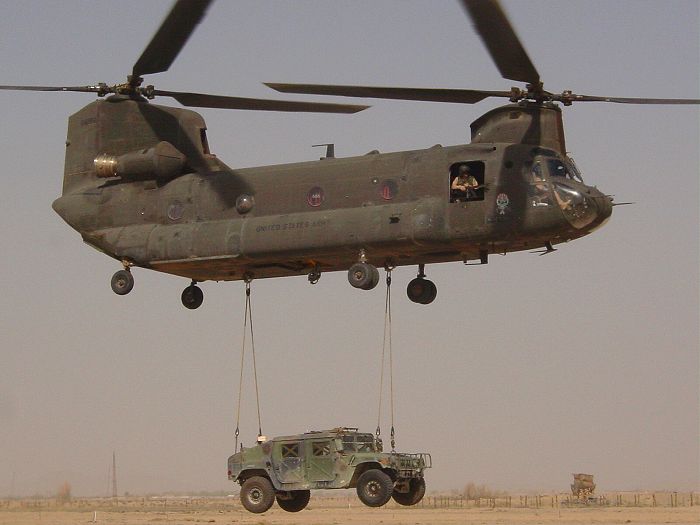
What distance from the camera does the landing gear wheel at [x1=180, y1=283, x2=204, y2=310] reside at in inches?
1164

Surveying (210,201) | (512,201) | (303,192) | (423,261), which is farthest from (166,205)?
(512,201)

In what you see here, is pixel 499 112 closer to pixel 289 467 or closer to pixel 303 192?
pixel 303 192

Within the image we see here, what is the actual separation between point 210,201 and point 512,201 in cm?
666

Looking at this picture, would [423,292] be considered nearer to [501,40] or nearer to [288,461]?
[288,461]

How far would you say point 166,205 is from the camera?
29.0m

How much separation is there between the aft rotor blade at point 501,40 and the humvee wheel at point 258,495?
30.3ft

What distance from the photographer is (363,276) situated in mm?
26047

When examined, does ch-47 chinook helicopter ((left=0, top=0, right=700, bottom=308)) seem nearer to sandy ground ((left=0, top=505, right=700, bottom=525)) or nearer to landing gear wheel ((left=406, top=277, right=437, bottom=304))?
landing gear wheel ((left=406, top=277, right=437, bottom=304))

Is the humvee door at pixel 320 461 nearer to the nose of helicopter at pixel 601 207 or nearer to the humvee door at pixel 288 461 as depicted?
the humvee door at pixel 288 461

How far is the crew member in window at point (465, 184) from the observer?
25.8 m

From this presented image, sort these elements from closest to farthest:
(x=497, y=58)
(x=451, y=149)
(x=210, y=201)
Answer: (x=497, y=58) → (x=451, y=149) → (x=210, y=201)

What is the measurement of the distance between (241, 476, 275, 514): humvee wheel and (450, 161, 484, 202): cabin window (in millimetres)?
6731

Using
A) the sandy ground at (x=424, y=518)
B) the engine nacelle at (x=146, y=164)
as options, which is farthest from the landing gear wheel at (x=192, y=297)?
the sandy ground at (x=424, y=518)

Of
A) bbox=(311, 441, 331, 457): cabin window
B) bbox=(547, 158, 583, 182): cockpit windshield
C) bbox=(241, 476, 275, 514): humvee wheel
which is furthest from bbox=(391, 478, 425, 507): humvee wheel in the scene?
bbox=(547, 158, 583, 182): cockpit windshield
